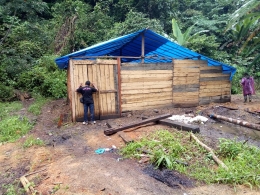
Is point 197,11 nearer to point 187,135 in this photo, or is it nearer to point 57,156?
point 187,135

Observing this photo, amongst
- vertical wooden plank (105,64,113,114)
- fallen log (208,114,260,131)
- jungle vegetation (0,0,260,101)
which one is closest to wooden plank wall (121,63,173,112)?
vertical wooden plank (105,64,113,114)

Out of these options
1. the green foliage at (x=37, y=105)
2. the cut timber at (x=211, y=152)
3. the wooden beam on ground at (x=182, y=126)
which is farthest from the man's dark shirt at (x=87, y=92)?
the cut timber at (x=211, y=152)

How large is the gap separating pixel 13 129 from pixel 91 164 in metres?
3.89

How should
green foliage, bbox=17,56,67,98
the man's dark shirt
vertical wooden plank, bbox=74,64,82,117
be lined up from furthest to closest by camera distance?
green foliage, bbox=17,56,67,98 < vertical wooden plank, bbox=74,64,82,117 < the man's dark shirt

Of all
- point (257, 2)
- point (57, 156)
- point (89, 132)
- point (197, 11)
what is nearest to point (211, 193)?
point (57, 156)

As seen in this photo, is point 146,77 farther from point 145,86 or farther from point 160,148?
point 160,148

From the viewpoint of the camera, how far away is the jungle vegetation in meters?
12.6

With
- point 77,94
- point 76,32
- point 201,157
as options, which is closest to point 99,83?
point 77,94

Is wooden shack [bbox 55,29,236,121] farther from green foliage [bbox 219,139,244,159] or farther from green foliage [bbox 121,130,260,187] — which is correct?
green foliage [bbox 219,139,244,159]

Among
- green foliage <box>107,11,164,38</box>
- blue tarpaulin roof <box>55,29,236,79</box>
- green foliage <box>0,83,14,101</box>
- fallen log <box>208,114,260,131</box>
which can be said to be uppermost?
green foliage <box>107,11,164,38</box>

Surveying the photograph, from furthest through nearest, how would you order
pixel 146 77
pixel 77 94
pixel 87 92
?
1. pixel 146 77
2. pixel 77 94
3. pixel 87 92

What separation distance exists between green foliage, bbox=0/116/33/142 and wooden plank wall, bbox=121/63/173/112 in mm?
3347

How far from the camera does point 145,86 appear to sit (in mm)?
8250

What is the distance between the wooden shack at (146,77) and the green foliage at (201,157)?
289cm
